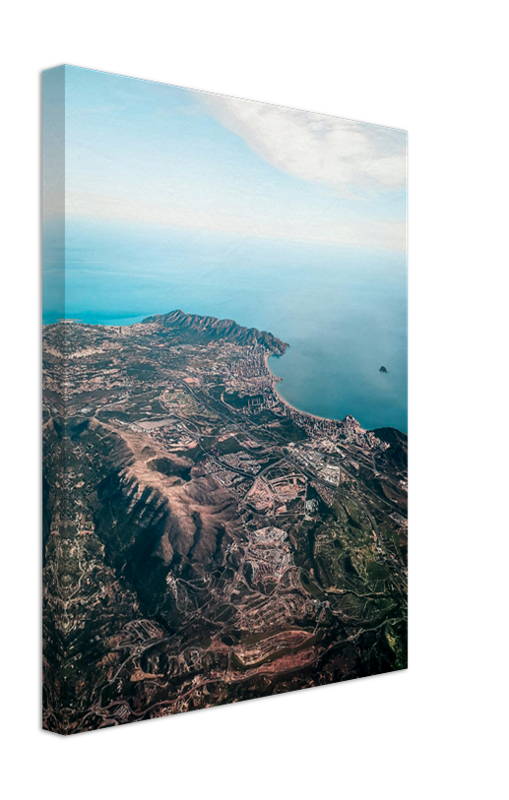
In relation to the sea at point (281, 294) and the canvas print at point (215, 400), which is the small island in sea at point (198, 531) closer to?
the canvas print at point (215, 400)

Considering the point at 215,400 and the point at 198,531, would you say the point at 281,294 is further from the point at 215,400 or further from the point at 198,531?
the point at 198,531

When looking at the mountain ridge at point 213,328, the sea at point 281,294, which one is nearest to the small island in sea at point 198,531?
the mountain ridge at point 213,328

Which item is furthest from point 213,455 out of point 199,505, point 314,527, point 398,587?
point 398,587

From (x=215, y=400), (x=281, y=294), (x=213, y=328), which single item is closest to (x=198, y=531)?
(x=215, y=400)

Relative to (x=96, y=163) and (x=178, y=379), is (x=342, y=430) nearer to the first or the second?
(x=178, y=379)

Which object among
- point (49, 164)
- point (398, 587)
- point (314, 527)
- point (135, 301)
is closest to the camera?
point (49, 164)

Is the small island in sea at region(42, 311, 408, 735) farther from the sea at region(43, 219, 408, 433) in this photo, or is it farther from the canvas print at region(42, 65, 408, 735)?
the sea at region(43, 219, 408, 433)
